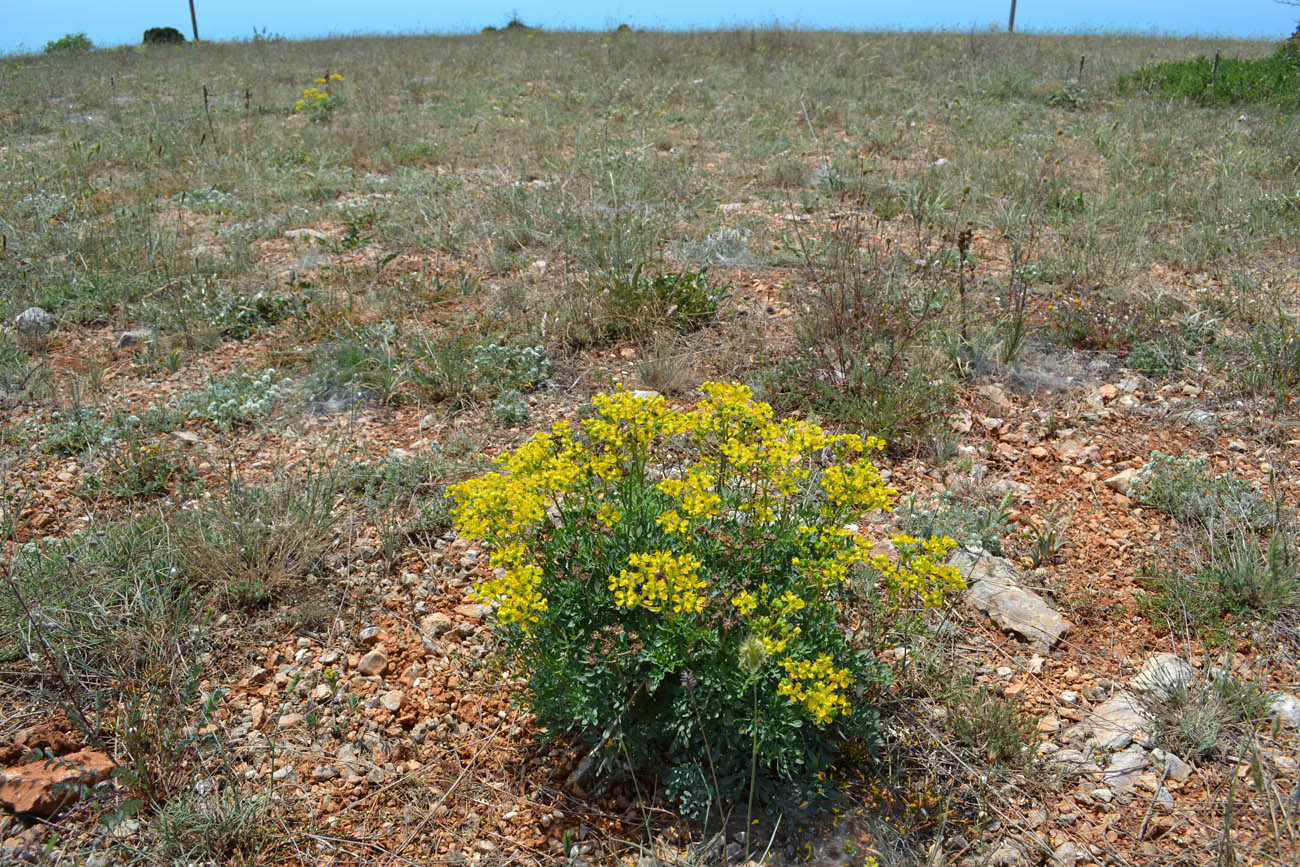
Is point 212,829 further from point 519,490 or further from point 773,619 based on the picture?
point 773,619

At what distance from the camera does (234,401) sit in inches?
151

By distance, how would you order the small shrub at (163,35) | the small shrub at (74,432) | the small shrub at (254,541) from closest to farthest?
the small shrub at (254,541) < the small shrub at (74,432) < the small shrub at (163,35)

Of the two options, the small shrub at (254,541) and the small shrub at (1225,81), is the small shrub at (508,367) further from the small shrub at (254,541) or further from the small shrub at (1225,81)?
the small shrub at (1225,81)

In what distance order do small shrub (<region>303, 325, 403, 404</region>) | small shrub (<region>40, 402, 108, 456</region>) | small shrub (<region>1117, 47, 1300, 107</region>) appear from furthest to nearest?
1. small shrub (<region>1117, 47, 1300, 107</region>)
2. small shrub (<region>303, 325, 403, 404</region>)
3. small shrub (<region>40, 402, 108, 456</region>)

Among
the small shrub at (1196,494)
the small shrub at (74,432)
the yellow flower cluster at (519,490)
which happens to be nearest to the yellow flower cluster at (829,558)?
the yellow flower cluster at (519,490)

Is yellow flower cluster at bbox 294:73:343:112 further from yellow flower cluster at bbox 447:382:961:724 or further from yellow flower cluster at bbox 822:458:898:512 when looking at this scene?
yellow flower cluster at bbox 822:458:898:512

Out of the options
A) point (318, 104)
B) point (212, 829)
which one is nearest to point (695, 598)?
point (212, 829)

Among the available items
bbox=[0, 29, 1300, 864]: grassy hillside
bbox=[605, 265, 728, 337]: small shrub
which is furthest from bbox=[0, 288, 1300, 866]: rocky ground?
bbox=[605, 265, 728, 337]: small shrub

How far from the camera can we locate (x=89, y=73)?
1345 cm

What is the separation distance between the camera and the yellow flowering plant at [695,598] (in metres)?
1.88

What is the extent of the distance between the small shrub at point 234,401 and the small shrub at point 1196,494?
3789mm

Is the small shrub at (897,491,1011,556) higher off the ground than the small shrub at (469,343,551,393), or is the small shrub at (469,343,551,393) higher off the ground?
the small shrub at (469,343,551,393)

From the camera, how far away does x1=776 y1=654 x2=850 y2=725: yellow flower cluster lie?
1.75 meters

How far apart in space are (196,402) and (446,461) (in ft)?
4.44
